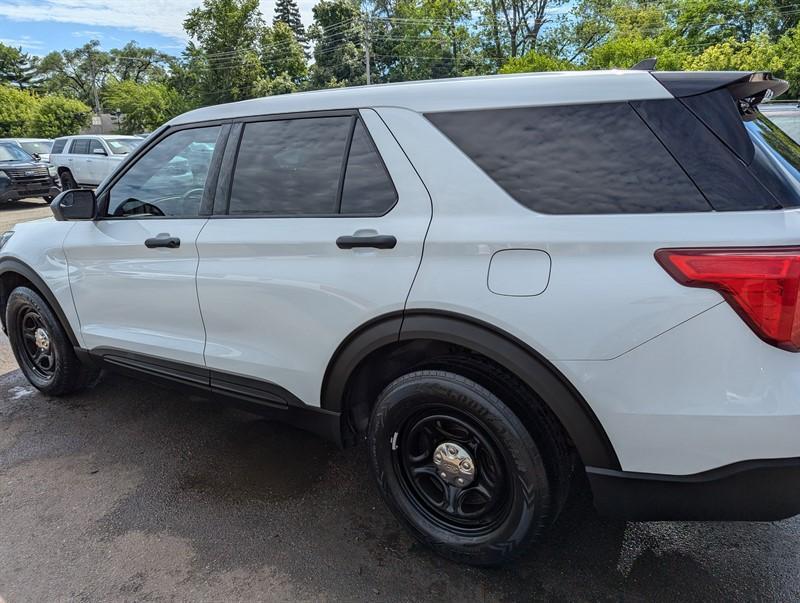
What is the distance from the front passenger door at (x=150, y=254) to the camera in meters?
2.72

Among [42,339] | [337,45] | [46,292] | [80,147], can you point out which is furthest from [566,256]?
[337,45]

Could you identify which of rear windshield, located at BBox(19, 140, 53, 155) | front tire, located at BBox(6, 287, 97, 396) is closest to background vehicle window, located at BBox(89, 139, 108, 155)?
rear windshield, located at BBox(19, 140, 53, 155)

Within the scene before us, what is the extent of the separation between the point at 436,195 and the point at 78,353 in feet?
8.89

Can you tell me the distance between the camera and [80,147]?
15.5 m

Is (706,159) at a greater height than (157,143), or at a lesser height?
lesser

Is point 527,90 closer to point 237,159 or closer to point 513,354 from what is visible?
point 513,354

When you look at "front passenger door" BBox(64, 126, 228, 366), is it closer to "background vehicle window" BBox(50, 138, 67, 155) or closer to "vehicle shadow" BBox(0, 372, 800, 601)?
"vehicle shadow" BBox(0, 372, 800, 601)

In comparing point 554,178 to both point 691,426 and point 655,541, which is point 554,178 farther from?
point 655,541

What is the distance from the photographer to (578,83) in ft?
6.03

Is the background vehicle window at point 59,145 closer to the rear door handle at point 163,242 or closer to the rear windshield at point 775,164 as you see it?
the rear door handle at point 163,242

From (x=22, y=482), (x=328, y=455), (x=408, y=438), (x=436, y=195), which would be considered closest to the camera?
(x=436, y=195)

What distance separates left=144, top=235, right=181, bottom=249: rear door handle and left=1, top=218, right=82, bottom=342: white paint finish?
0.82 meters

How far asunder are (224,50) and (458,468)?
49.0 metres

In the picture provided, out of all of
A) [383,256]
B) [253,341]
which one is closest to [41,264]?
[253,341]
